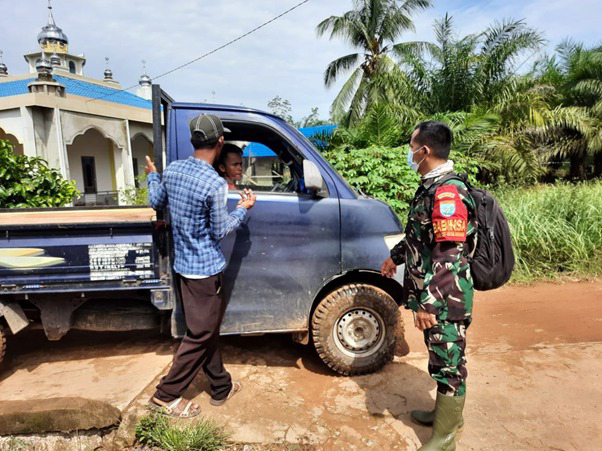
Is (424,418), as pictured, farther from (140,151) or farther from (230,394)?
(140,151)

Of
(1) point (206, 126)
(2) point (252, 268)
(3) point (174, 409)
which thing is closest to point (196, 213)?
(1) point (206, 126)

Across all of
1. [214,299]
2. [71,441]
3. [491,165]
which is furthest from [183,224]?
[491,165]

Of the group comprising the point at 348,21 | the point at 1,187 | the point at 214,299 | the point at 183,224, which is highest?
the point at 348,21

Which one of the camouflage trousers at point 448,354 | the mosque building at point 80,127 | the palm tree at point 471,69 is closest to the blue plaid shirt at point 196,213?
the camouflage trousers at point 448,354

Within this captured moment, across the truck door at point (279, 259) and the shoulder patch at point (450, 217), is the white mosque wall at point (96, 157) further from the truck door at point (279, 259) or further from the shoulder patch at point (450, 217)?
the shoulder patch at point (450, 217)

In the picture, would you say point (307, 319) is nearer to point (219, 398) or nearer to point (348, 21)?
point (219, 398)

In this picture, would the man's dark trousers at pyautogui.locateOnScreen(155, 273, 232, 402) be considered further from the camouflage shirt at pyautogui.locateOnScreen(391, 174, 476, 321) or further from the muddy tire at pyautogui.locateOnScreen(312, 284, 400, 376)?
the camouflage shirt at pyautogui.locateOnScreen(391, 174, 476, 321)

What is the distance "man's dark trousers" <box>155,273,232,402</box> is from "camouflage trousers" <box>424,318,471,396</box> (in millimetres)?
1344

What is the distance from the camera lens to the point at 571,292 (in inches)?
208

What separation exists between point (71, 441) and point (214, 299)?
4.37ft

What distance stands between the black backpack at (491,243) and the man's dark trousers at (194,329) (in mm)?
1613

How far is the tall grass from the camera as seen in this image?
589 cm

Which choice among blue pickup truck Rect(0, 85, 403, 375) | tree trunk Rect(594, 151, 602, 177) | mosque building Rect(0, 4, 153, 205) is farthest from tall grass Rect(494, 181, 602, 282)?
tree trunk Rect(594, 151, 602, 177)

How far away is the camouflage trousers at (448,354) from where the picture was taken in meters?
2.25
